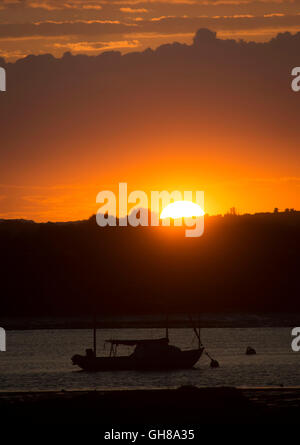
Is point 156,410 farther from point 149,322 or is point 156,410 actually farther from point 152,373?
point 149,322

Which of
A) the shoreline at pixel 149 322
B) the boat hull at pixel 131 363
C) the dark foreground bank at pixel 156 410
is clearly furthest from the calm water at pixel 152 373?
the shoreline at pixel 149 322

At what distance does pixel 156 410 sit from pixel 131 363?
50153 millimetres

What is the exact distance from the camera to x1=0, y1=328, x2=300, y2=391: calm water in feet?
232

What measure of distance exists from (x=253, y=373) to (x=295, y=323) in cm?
10370

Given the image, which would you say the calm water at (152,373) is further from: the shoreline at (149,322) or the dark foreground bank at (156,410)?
the shoreline at (149,322)

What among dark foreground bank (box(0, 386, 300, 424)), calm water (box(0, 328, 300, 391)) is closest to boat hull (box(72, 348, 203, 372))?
calm water (box(0, 328, 300, 391))

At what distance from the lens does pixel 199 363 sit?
316ft

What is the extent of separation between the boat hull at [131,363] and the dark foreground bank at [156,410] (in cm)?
4600

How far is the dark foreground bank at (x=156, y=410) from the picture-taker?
32.4m

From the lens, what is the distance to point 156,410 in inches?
1332

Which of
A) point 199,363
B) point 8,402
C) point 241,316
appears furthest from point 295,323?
point 8,402

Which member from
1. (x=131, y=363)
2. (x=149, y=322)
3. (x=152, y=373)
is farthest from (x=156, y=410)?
(x=149, y=322)

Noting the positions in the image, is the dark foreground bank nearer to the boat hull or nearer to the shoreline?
the boat hull
